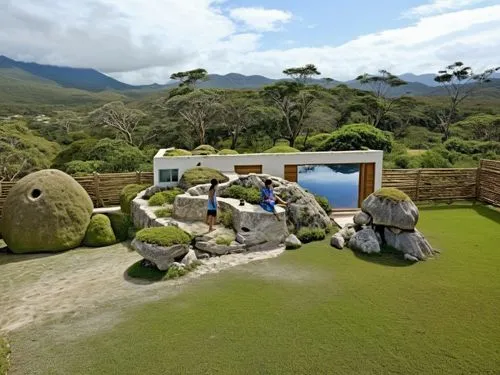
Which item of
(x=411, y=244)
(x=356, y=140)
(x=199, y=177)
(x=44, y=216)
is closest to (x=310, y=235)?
(x=411, y=244)

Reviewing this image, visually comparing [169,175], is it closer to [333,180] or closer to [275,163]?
[275,163]

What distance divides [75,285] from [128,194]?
657cm

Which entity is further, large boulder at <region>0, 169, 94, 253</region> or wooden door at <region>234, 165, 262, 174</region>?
wooden door at <region>234, 165, 262, 174</region>

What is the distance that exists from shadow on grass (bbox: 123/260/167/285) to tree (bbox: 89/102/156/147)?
26.0 meters

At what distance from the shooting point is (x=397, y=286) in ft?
30.5

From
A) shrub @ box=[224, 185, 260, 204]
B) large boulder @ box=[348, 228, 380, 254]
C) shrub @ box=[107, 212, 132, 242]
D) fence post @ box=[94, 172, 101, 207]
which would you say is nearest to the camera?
large boulder @ box=[348, 228, 380, 254]

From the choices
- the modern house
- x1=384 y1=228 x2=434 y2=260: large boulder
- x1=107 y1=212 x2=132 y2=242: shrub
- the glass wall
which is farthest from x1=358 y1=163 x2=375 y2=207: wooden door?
x1=107 y1=212 x2=132 y2=242: shrub

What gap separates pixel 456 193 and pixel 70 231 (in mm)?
16834

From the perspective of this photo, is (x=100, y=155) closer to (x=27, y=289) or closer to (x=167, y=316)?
(x=27, y=289)

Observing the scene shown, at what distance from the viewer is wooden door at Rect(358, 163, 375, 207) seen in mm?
17234

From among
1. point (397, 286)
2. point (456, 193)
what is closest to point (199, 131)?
point (456, 193)

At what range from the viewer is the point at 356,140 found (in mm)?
30719

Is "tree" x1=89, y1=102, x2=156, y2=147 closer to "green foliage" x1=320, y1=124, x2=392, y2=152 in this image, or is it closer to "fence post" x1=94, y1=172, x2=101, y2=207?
"green foliage" x1=320, y1=124, x2=392, y2=152

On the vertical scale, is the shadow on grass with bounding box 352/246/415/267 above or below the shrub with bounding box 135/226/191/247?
below
